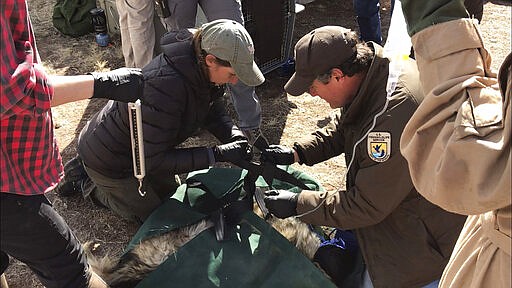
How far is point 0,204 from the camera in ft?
5.74

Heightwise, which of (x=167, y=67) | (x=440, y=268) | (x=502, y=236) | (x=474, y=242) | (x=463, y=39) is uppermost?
(x=463, y=39)

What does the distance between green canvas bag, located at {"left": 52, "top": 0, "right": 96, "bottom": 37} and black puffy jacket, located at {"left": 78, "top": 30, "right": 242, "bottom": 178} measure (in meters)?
2.69

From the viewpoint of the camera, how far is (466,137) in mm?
990

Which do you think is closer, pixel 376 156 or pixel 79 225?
pixel 376 156

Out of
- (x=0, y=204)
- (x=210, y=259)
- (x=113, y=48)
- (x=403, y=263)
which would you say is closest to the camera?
(x=0, y=204)

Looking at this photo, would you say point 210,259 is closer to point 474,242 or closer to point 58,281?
point 58,281

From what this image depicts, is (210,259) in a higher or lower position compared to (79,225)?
higher

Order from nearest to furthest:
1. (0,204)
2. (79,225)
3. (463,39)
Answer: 1. (463,39)
2. (0,204)
3. (79,225)

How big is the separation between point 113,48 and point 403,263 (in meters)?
3.64

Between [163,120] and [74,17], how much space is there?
3179 millimetres

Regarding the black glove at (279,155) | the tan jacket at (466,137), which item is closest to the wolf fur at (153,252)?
the black glove at (279,155)

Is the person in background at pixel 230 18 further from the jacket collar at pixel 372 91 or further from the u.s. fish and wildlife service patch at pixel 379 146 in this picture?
the u.s. fish and wildlife service patch at pixel 379 146

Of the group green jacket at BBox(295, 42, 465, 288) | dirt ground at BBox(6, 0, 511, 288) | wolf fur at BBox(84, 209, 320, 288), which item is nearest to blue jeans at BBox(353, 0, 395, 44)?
dirt ground at BBox(6, 0, 511, 288)

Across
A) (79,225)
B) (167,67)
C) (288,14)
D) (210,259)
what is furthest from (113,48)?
(210,259)
